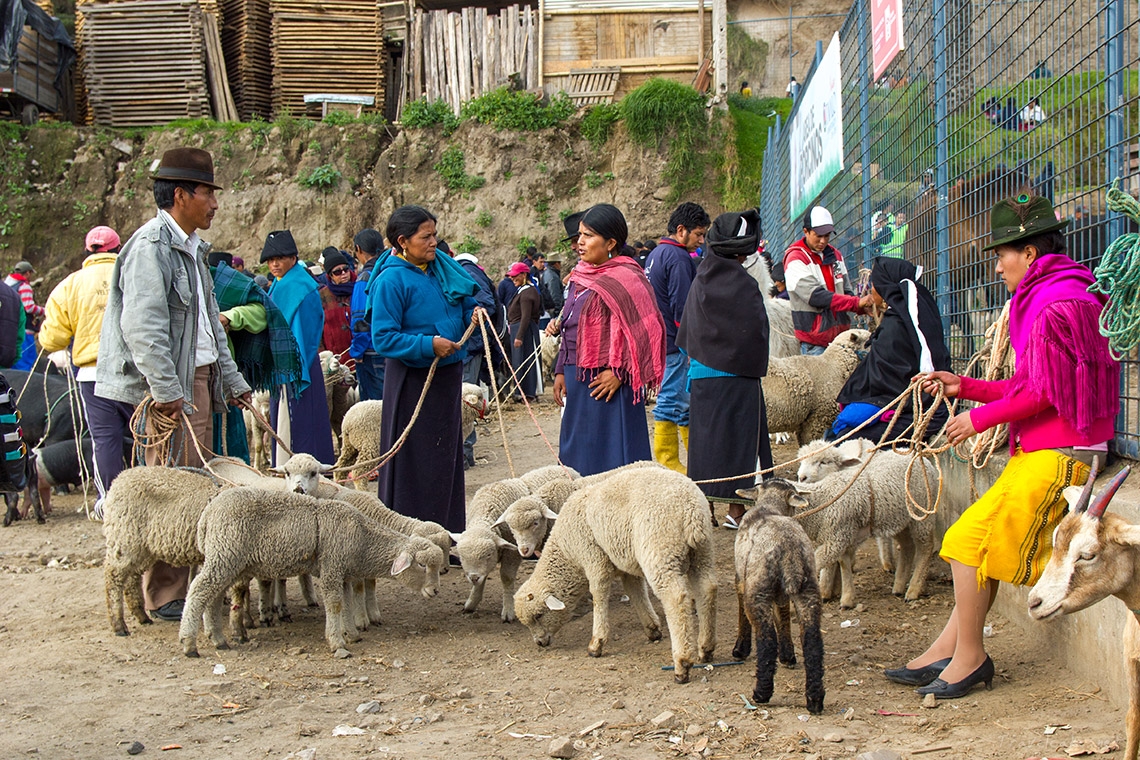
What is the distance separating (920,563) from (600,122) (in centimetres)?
1794

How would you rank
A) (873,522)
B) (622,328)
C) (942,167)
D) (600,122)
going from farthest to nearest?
1. (600,122)
2. (942,167)
3. (622,328)
4. (873,522)

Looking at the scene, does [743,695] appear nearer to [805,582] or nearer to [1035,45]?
[805,582]

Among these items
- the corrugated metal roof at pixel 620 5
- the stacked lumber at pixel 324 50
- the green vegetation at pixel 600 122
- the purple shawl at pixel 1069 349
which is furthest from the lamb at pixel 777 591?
the stacked lumber at pixel 324 50

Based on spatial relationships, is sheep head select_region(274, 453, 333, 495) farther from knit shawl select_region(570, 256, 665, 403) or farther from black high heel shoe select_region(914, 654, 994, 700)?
black high heel shoe select_region(914, 654, 994, 700)

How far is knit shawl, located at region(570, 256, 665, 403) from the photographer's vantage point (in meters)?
6.04

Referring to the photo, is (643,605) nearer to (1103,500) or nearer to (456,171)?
(1103,500)

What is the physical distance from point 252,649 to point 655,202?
18.4m

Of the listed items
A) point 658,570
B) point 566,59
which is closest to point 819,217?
point 658,570

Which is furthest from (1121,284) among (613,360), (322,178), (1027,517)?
(322,178)

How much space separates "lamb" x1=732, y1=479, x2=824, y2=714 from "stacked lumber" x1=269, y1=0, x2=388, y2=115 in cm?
2062

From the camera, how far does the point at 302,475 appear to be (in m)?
5.63

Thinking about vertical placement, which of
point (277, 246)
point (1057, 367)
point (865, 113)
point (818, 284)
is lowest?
point (1057, 367)

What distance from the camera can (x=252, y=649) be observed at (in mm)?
5090

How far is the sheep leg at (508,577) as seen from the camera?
5582 millimetres
